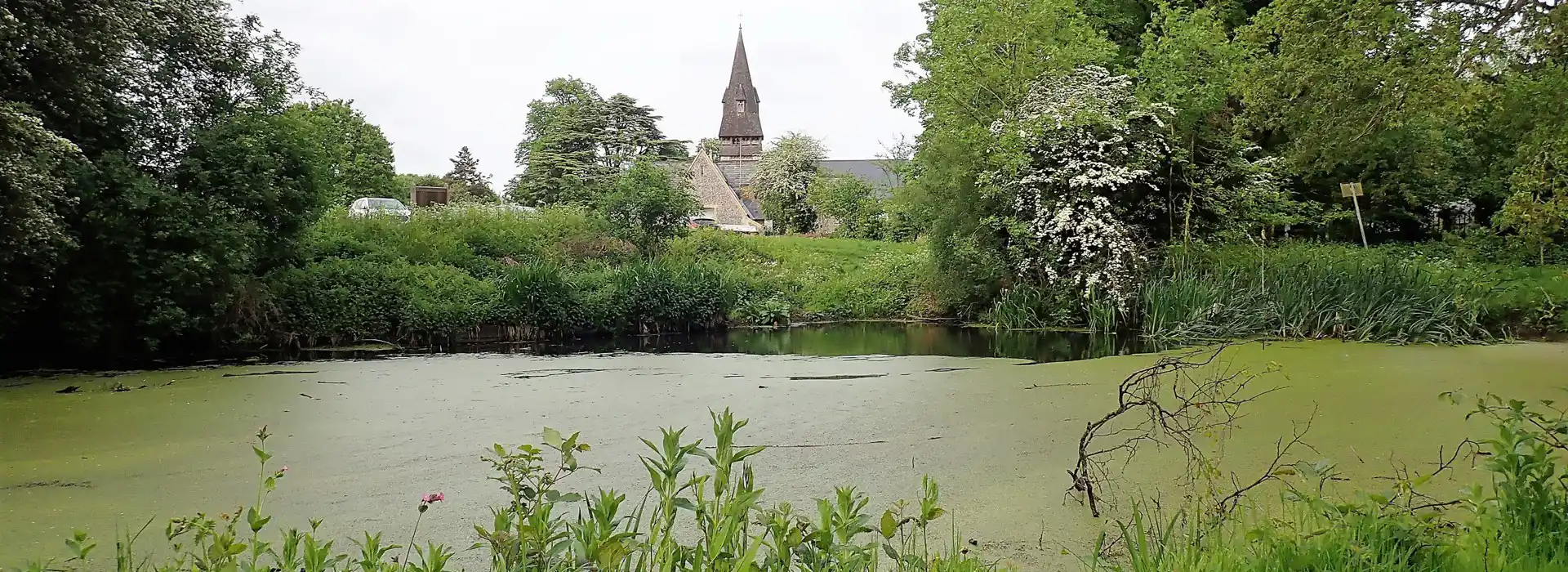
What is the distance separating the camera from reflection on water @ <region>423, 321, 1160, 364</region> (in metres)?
8.67

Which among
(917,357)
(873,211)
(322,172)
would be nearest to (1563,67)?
(917,357)

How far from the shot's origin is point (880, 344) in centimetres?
1010

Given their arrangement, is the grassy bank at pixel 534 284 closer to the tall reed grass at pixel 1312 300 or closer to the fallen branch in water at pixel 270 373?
the fallen branch in water at pixel 270 373

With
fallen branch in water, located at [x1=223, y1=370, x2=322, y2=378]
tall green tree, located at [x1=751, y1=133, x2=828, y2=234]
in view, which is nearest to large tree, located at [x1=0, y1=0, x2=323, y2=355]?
fallen branch in water, located at [x1=223, y1=370, x2=322, y2=378]

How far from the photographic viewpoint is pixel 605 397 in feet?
17.8

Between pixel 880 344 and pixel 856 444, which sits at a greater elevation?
pixel 880 344

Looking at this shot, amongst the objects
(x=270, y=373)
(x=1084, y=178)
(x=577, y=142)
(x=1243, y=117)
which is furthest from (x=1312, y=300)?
(x=577, y=142)

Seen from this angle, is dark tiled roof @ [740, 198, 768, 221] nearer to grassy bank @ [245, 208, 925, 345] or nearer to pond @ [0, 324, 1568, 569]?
grassy bank @ [245, 208, 925, 345]

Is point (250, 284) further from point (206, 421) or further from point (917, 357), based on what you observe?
point (917, 357)

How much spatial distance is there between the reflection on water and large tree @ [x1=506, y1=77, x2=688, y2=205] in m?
19.3

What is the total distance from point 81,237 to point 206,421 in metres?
4.01

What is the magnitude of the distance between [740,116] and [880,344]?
4722 centimetres

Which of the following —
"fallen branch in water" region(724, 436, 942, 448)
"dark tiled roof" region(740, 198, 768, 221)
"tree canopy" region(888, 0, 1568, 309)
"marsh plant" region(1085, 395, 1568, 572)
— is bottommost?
"fallen branch in water" region(724, 436, 942, 448)

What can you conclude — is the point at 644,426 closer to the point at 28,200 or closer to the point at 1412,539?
the point at 1412,539
